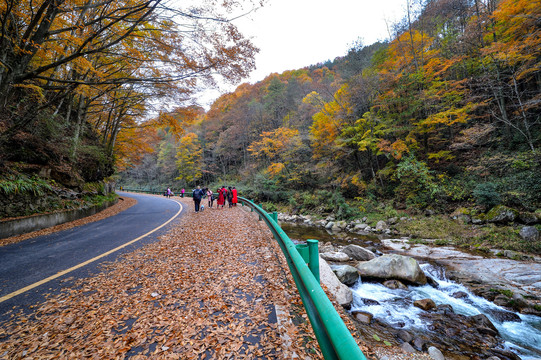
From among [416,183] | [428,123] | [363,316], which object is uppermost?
[428,123]

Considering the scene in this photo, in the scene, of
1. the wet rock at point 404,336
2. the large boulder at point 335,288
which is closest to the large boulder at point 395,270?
the large boulder at point 335,288

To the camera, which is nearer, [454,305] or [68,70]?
[454,305]

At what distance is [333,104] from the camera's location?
60.7 feet

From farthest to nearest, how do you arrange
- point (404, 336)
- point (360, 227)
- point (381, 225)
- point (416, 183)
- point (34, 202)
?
point (416, 183) → point (360, 227) → point (381, 225) → point (34, 202) → point (404, 336)

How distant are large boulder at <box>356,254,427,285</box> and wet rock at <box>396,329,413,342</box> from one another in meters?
2.35

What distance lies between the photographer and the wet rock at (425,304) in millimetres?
4875

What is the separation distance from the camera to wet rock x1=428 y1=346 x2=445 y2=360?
333cm

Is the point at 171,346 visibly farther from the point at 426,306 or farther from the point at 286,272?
the point at 426,306

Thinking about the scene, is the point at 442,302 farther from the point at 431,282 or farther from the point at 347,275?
the point at 347,275

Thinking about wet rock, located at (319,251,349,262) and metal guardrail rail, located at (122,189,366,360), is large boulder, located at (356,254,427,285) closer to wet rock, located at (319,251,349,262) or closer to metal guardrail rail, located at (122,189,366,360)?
wet rock, located at (319,251,349,262)

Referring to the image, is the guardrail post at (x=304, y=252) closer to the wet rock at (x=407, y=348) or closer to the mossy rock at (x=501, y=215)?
the wet rock at (x=407, y=348)

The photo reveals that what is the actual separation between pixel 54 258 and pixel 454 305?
9569mm

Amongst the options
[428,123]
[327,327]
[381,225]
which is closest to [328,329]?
[327,327]

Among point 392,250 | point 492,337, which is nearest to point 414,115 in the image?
point 392,250
